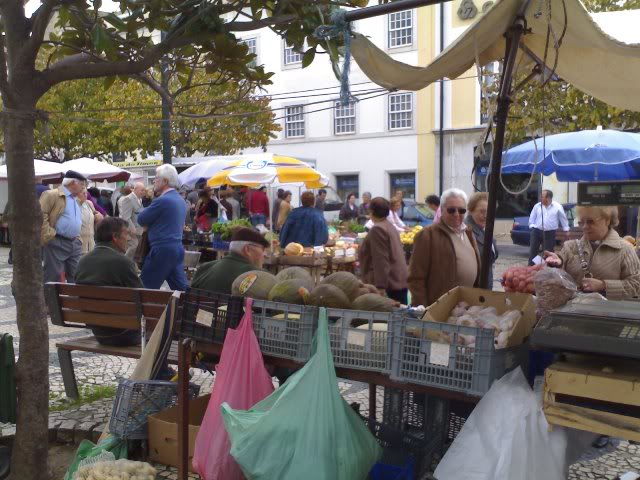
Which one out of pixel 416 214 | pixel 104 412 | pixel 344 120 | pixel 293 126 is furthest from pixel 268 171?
pixel 293 126

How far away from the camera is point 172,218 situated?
23.4 ft

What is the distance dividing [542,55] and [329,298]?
2120 millimetres

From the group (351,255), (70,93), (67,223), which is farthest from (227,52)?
(70,93)

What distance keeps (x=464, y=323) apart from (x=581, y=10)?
5.67ft

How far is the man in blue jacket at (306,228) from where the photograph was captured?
10109mm

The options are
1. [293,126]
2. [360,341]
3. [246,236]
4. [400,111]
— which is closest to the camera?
[360,341]

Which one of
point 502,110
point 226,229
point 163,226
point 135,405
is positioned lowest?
point 135,405

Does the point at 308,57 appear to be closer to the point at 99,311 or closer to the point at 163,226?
the point at 99,311

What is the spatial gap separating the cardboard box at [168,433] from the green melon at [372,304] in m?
1.28

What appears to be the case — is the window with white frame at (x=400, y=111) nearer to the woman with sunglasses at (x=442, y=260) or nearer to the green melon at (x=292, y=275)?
the woman with sunglasses at (x=442, y=260)

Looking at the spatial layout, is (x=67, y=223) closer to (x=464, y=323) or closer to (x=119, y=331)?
(x=119, y=331)

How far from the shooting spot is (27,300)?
3771 millimetres

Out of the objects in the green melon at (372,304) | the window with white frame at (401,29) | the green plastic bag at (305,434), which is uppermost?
the window with white frame at (401,29)

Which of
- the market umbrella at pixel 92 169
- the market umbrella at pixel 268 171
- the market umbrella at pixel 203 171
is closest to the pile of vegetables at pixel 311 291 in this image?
the market umbrella at pixel 268 171
